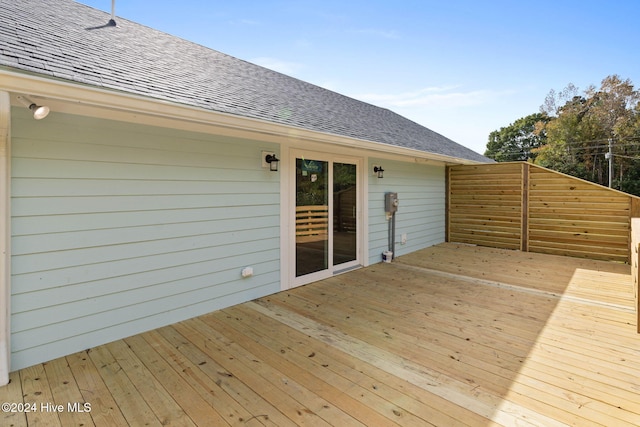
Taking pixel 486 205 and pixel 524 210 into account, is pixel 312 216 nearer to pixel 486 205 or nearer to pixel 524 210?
pixel 486 205

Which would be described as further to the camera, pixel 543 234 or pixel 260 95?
pixel 543 234

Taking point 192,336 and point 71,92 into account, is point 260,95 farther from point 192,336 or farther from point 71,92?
point 192,336

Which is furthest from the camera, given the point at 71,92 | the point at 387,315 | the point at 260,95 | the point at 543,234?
the point at 543,234

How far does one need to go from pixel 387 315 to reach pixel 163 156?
3.12 metres

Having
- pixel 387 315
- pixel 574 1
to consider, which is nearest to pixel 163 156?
pixel 387 315

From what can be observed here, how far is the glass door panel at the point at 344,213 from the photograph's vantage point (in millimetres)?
5320

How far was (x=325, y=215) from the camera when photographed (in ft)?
16.7

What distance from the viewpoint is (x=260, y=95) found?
4719 mm

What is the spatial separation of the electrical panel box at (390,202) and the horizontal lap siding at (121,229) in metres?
3.03

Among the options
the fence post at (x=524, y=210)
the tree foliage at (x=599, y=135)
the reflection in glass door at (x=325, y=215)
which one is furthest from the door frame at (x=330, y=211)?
the tree foliage at (x=599, y=135)

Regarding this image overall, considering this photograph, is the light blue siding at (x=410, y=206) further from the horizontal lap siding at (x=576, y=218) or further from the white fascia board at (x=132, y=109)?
the white fascia board at (x=132, y=109)

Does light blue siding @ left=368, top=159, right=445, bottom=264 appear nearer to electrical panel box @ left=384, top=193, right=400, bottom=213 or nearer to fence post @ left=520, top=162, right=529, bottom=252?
electrical panel box @ left=384, top=193, right=400, bottom=213

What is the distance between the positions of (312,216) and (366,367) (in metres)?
2.72

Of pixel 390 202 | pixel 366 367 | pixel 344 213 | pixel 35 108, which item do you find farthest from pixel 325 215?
pixel 35 108
